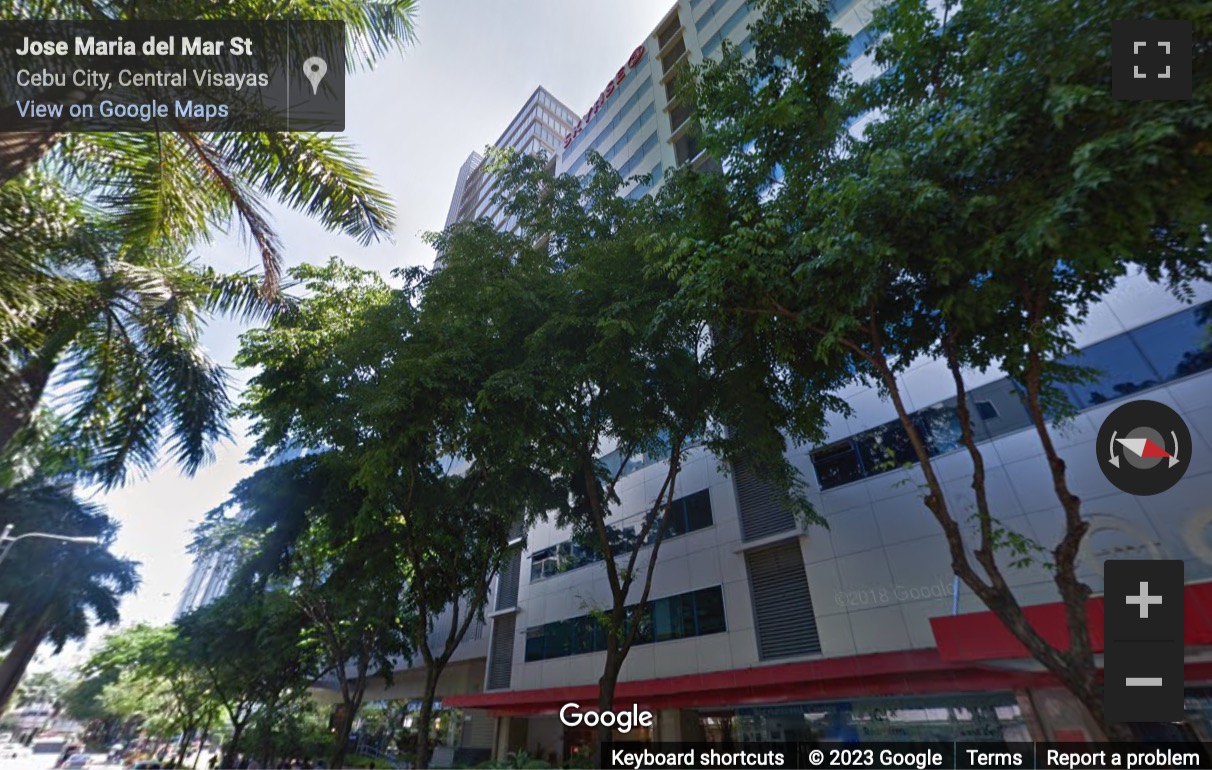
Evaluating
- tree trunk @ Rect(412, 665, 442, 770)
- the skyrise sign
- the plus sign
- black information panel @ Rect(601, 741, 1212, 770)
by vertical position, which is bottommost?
black information panel @ Rect(601, 741, 1212, 770)

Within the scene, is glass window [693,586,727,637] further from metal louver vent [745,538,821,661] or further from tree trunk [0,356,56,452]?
tree trunk [0,356,56,452]

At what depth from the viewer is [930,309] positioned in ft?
23.1

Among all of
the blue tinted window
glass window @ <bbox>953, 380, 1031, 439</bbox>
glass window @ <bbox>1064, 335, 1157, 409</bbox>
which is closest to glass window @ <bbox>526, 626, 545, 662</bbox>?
the blue tinted window

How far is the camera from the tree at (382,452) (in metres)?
9.23

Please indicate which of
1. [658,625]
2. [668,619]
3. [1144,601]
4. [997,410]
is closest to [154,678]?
[658,625]

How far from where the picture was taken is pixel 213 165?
20.6ft

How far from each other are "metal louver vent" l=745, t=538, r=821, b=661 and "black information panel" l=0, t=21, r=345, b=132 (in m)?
12.8

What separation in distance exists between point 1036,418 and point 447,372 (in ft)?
26.3

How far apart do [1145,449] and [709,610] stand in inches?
417

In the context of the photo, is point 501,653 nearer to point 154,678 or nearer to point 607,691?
point 607,691

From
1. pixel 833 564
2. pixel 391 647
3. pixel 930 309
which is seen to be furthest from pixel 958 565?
pixel 391 647

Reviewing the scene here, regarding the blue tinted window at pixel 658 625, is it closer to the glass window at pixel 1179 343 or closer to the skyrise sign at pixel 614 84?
the glass window at pixel 1179 343

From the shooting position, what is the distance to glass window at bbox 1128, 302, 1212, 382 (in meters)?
8.47

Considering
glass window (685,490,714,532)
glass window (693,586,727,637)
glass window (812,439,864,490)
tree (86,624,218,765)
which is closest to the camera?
glass window (812,439,864,490)
